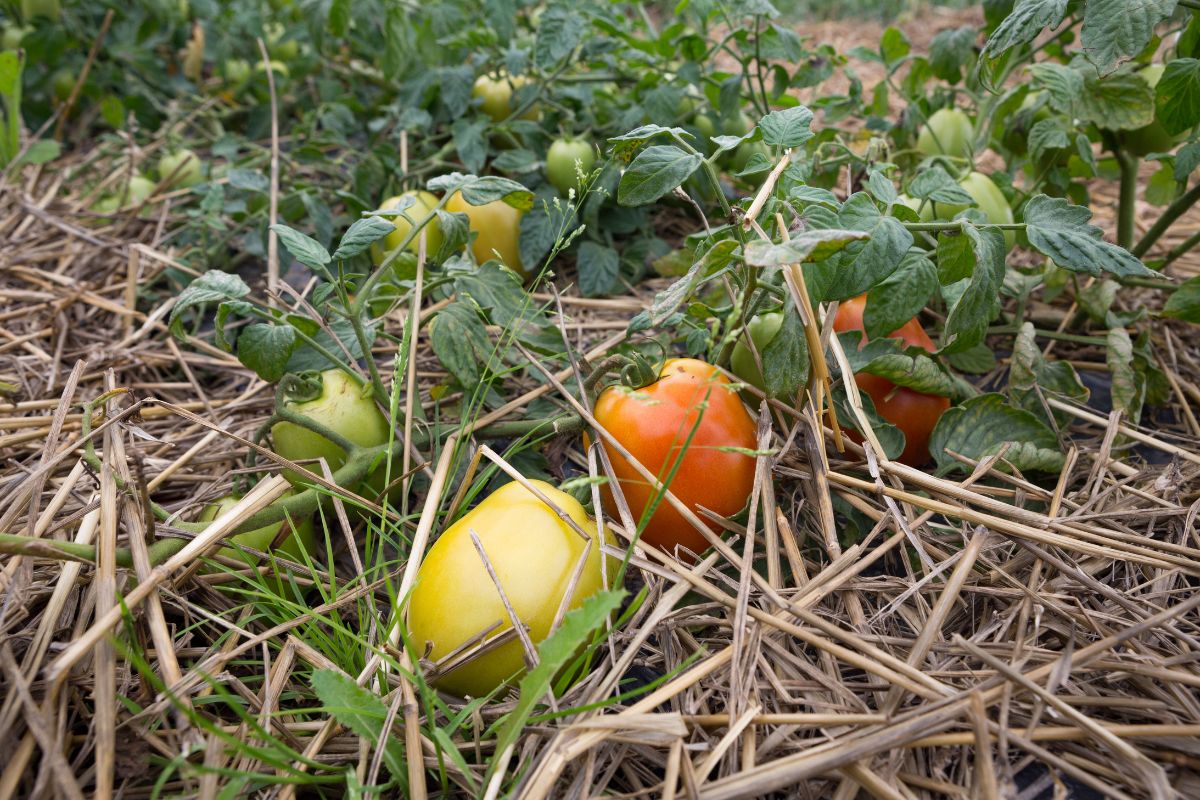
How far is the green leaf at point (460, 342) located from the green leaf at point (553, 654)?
50 cm

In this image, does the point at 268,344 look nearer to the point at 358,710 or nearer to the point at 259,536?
the point at 259,536

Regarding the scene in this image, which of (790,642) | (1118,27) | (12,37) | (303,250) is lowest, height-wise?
(790,642)

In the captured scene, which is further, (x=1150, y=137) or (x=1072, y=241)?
(x=1150, y=137)

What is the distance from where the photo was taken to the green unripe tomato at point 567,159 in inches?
65.8

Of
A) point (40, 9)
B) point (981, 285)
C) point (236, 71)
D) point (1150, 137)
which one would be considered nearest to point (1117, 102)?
point (1150, 137)

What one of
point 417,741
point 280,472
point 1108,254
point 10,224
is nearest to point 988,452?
point 1108,254

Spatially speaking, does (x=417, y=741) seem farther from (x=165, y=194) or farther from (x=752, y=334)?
(x=165, y=194)

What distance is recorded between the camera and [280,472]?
109 cm

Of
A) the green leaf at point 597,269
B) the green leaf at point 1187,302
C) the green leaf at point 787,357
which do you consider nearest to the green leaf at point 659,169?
the green leaf at point 787,357

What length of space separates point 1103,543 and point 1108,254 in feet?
1.14

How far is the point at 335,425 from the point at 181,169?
1433 mm

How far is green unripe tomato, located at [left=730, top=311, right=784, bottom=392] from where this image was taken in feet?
3.80

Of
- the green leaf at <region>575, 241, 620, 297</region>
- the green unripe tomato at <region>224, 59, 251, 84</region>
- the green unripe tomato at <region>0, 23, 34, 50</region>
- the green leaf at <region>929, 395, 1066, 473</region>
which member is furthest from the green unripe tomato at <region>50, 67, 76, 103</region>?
the green leaf at <region>929, 395, 1066, 473</region>

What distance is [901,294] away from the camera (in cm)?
102
